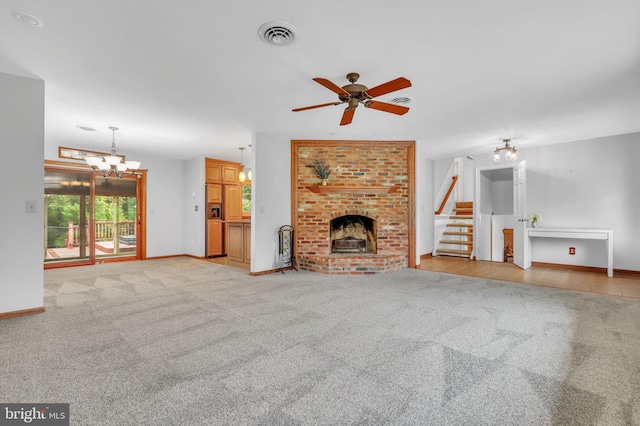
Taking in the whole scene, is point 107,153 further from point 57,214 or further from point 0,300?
point 0,300

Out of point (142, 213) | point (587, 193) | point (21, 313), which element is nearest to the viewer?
point (21, 313)

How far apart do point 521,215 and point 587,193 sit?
122 centimetres

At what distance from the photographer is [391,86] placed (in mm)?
2742

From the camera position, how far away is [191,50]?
265 centimetres

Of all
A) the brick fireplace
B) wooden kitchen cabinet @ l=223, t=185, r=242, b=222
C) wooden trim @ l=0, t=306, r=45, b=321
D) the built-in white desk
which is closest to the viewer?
wooden trim @ l=0, t=306, r=45, b=321

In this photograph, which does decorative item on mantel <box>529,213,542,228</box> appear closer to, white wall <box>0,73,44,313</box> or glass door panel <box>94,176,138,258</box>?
white wall <box>0,73,44,313</box>

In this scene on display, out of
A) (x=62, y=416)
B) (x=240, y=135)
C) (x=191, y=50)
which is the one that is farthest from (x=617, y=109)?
(x=62, y=416)

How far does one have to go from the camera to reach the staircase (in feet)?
24.9

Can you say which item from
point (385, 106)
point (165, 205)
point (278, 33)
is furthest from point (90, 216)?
point (385, 106)

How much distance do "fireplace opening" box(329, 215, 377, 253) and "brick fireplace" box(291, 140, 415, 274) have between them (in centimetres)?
15

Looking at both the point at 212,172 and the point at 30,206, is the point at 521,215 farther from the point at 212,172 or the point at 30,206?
the point at 30,206

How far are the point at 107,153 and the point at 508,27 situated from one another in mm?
7649

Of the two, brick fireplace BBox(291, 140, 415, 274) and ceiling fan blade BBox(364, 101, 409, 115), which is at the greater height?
ceiling fan blade BBox(364, 101, 409, 115)
